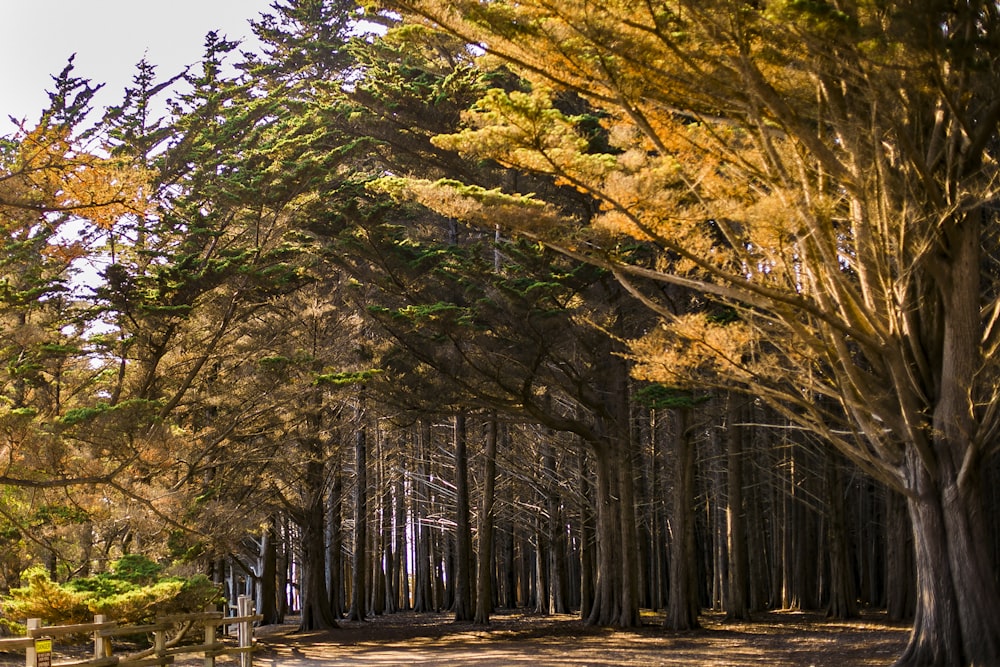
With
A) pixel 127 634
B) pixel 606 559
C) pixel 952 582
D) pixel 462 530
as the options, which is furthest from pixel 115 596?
pixel 462 530

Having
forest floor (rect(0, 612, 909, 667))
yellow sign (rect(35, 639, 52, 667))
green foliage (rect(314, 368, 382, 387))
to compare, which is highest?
green foliage (rect(314, 368, 382, 387))

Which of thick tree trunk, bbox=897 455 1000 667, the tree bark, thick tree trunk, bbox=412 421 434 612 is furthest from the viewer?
thick tree trunk, bbox=412 421 434 612

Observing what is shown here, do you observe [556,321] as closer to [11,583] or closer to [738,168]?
[738,168]

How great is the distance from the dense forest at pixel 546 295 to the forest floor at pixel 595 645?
135cm

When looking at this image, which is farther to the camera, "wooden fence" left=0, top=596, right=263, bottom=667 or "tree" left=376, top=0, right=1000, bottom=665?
"tree" left=376, top=0, right=1000, bottom=665

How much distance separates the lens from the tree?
27.6ft

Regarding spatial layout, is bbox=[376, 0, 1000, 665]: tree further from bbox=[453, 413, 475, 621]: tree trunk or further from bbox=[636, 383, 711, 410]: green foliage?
bbox=[453, 413, 475, 621]: tree trunk

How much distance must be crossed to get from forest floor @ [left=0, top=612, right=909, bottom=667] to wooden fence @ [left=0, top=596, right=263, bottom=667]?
1.28 metres

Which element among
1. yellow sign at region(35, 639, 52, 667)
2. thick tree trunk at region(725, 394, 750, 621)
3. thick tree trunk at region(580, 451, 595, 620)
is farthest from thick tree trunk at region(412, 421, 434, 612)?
yellow sign at region(35, 639, 52, 667)

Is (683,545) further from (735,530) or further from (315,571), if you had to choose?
(315,571)

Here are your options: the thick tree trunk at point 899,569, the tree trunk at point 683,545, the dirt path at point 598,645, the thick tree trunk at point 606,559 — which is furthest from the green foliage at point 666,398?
the thick tree trunk at point 899,569

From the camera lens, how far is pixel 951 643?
1018 centimetres

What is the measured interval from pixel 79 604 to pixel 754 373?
7924 millimetres

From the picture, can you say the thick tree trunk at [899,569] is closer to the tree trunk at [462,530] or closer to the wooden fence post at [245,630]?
the tree trunk at [462,530]
